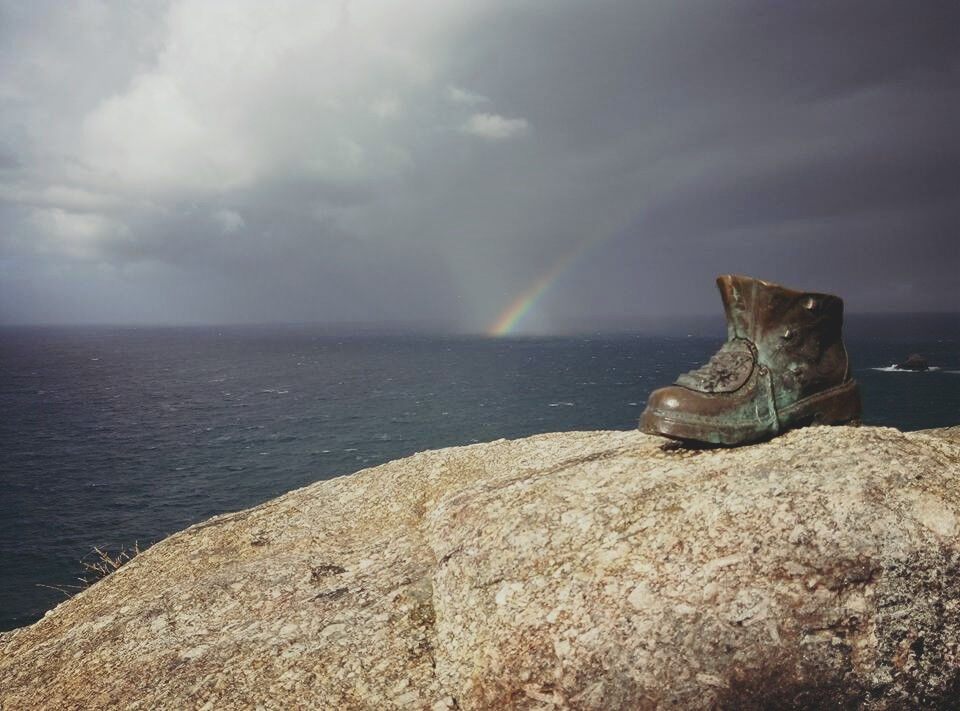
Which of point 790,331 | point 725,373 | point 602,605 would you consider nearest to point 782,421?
point 725,373

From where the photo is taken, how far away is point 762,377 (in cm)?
542

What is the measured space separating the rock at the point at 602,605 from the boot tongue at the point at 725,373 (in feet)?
2.14

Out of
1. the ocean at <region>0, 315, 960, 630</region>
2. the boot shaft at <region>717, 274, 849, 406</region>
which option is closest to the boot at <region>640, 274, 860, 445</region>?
the boot shaft at <region>717, 274, 849, 406</region>

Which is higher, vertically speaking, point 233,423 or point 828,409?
point 828,409

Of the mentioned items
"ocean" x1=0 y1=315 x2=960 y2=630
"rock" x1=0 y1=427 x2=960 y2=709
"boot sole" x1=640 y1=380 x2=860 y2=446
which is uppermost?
"boot sole" x1=640 y1=380 x2=860 y2=446

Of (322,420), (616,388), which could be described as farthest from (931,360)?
(322,420)

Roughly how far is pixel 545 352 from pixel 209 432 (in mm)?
129763

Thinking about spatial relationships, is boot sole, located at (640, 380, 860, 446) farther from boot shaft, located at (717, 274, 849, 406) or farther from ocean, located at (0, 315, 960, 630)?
ocean, located at (0, 315, 960, 630)

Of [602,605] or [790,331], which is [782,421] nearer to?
[790,331]

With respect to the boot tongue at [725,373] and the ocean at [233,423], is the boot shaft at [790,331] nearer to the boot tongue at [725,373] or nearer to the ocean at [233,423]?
the boot tongue at [725,373]

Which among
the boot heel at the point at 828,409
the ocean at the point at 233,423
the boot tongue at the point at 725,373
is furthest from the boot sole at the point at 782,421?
the ocean at the point at 233,423

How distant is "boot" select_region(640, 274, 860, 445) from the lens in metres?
5.32

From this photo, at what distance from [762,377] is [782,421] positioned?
19.2 inches

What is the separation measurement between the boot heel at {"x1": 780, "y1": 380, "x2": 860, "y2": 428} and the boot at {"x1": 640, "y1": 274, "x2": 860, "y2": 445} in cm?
1
